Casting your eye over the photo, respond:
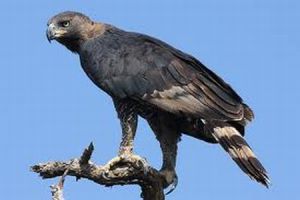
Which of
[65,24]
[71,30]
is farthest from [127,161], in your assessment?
[65,24]

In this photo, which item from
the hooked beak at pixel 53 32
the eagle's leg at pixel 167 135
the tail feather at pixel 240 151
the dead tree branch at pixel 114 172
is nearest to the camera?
the dead tree branch at pixel 114 172

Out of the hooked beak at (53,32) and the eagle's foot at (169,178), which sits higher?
the hooked beak at (53,32)

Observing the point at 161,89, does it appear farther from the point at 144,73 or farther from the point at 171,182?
the point at 171,182

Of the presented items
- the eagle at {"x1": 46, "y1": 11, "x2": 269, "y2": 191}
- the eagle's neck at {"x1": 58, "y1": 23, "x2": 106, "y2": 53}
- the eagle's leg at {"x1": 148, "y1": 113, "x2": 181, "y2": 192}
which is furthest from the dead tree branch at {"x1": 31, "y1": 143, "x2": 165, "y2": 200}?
the eagle's neck at {"x1": 58, "y1": 23, "x2": 106, "y2": 53}

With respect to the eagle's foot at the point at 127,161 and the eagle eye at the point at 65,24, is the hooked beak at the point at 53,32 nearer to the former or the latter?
the eagle eye at the point at 65,24

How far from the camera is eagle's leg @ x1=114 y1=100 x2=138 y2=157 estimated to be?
8242 millimetres

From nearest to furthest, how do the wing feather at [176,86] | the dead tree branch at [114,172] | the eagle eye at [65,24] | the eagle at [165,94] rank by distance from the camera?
1. the dead tree branch at [114,172]
2. the eagle at [165,94]
3. the wing feather at [176,86]
4. the eagle eye at [65,24]

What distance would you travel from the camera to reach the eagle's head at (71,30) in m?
9.71

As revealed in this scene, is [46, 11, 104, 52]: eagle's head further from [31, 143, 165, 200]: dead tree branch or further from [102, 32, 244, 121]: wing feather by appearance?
[31, 143, 165, 200]: dead tree branch

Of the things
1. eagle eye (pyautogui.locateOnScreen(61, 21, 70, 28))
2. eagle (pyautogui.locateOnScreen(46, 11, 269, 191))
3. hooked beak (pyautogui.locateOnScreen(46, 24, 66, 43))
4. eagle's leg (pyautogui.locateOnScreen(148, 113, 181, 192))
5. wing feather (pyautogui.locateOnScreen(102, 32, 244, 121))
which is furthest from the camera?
eagle eye (pyautogui.locateOnScreen(61, 21, 70, 28))

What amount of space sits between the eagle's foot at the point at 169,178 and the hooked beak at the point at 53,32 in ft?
7.82

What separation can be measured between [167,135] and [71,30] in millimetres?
2033

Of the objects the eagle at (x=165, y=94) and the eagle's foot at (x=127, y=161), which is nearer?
the eagle's foot at (x=127, y=161)

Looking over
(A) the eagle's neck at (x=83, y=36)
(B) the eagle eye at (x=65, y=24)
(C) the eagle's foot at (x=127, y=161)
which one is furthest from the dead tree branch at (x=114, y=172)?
(B) the eagle eye at (x=65, y=24)
